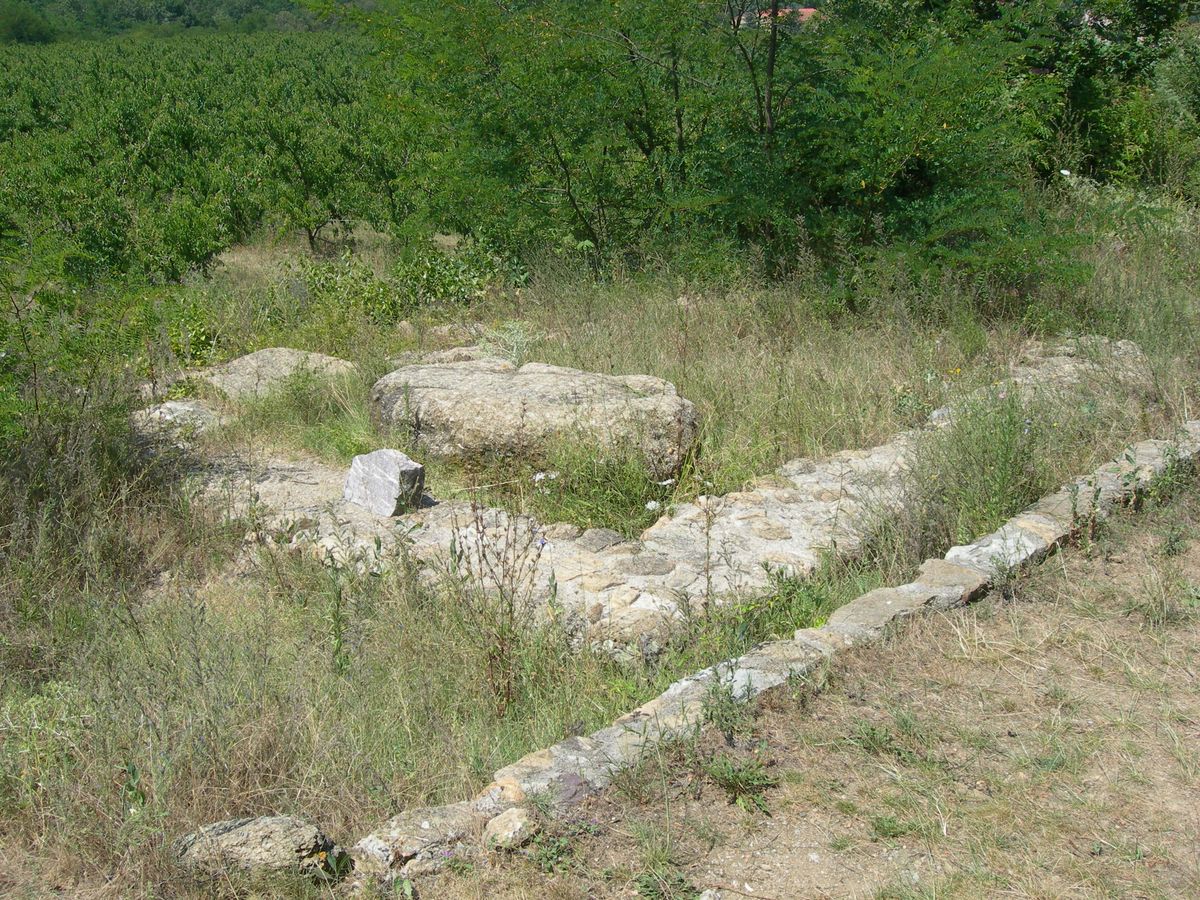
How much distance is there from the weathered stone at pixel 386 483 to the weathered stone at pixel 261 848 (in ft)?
9.41

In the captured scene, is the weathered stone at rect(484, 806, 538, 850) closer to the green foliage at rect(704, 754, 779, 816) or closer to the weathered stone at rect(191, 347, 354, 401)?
the green foliage at rect(704, 754, 779, 816)

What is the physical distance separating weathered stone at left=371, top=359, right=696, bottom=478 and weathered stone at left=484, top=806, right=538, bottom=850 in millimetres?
3069

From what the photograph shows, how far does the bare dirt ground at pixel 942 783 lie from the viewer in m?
2.92

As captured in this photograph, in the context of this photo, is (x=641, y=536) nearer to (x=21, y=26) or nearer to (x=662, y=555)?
(x=662, y=555)

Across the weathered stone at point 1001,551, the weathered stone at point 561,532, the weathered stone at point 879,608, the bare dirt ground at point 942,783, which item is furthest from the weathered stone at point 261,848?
the weathered stone at point 1001,551

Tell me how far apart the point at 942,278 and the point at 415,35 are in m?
6.06

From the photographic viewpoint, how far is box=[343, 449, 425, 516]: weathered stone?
5703mm

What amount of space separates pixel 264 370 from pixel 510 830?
5.69 m

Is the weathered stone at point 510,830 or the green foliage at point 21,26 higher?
the green foliage at point 21,26

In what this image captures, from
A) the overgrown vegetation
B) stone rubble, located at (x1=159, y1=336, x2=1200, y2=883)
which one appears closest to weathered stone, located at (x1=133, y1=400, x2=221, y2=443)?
the overgrown vegetation

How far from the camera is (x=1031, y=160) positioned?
11.4 meters

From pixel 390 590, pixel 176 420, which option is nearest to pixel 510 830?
pixel 390 590

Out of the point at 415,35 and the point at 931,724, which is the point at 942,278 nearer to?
the point at 931,724

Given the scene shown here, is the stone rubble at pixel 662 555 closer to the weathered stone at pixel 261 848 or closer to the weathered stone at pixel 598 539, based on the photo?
the weathered stone at pixel 598 539
